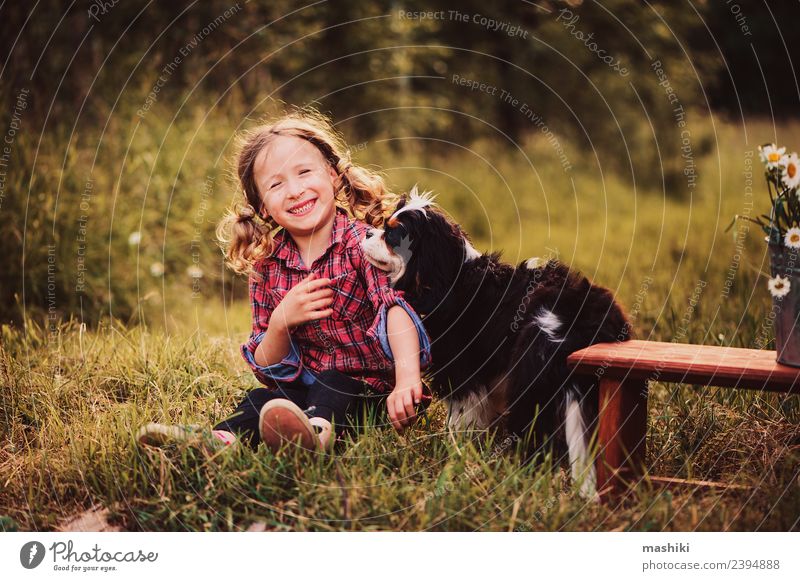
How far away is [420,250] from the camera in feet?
10.2

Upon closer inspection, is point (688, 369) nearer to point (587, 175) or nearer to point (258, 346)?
point (258, 346)

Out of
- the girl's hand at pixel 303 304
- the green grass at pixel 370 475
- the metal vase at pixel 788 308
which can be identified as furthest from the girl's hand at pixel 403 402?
the metal vase at pixel 788 308

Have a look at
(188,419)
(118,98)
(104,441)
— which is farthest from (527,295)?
(118,98)

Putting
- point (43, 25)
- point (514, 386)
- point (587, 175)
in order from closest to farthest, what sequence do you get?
1. point (514, 386)
2. point (43, 25)
3. point (587, 175)

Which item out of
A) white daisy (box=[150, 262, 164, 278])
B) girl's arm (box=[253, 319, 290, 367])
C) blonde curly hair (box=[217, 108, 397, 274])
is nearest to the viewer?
girl's arm (box=[253, 319, 290, 367])

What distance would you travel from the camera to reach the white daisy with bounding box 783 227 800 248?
2.57 m

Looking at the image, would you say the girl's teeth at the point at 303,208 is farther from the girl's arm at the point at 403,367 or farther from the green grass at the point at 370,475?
the green grass at the point at 370,475

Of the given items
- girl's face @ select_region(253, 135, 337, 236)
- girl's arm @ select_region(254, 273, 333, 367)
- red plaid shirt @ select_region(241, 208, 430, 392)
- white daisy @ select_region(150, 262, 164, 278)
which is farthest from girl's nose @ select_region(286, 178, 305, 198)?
white daisy @ select_region(150, 262, 164, 278)

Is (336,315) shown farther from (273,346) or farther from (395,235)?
(395,235)

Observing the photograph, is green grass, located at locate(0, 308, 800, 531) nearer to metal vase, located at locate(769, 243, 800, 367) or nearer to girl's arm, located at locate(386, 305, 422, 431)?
girl's arm, located at locate(386, 305, 422, 431)

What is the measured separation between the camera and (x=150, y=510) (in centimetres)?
277

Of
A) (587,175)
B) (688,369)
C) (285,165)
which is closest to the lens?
(688,369)
